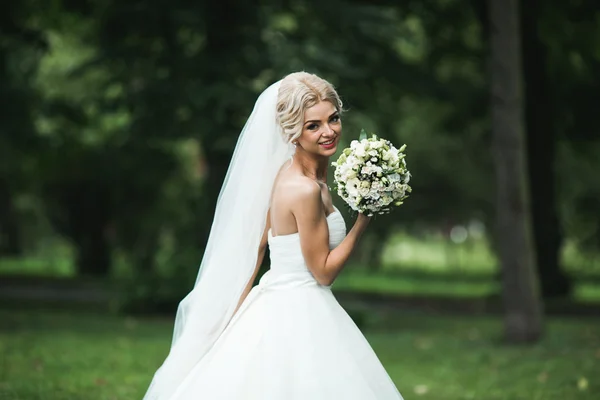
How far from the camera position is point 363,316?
1523cm

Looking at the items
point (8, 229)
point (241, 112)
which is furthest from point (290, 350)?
point (8, 229)

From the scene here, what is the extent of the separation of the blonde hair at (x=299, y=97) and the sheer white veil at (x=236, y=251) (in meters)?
0.13

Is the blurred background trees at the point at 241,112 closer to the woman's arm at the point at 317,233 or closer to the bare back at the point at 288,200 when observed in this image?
the bare back at the point at 288,200

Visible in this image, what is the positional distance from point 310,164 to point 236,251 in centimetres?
60

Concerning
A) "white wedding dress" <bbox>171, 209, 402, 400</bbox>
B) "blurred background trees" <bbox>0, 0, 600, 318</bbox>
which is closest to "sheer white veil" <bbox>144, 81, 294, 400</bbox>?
"white wedding dress" <bbox>171, 209, 402, 400</bbox>

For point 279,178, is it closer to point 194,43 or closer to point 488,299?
point 194,43

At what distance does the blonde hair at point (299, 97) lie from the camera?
481 cm

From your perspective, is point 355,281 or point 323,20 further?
point 355,281

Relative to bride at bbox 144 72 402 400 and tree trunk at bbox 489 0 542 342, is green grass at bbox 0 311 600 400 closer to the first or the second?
tree trunk at bbox 489 0 542 342

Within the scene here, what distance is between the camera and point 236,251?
5.08 metres

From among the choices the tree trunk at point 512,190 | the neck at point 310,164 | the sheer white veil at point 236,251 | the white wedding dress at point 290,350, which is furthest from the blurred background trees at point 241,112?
the white wedding dress at point 290,350

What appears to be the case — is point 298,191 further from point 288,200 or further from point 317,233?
point 317,233

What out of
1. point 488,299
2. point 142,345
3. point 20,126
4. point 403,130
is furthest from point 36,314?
point 403,130

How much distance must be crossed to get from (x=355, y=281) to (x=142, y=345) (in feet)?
53.2
